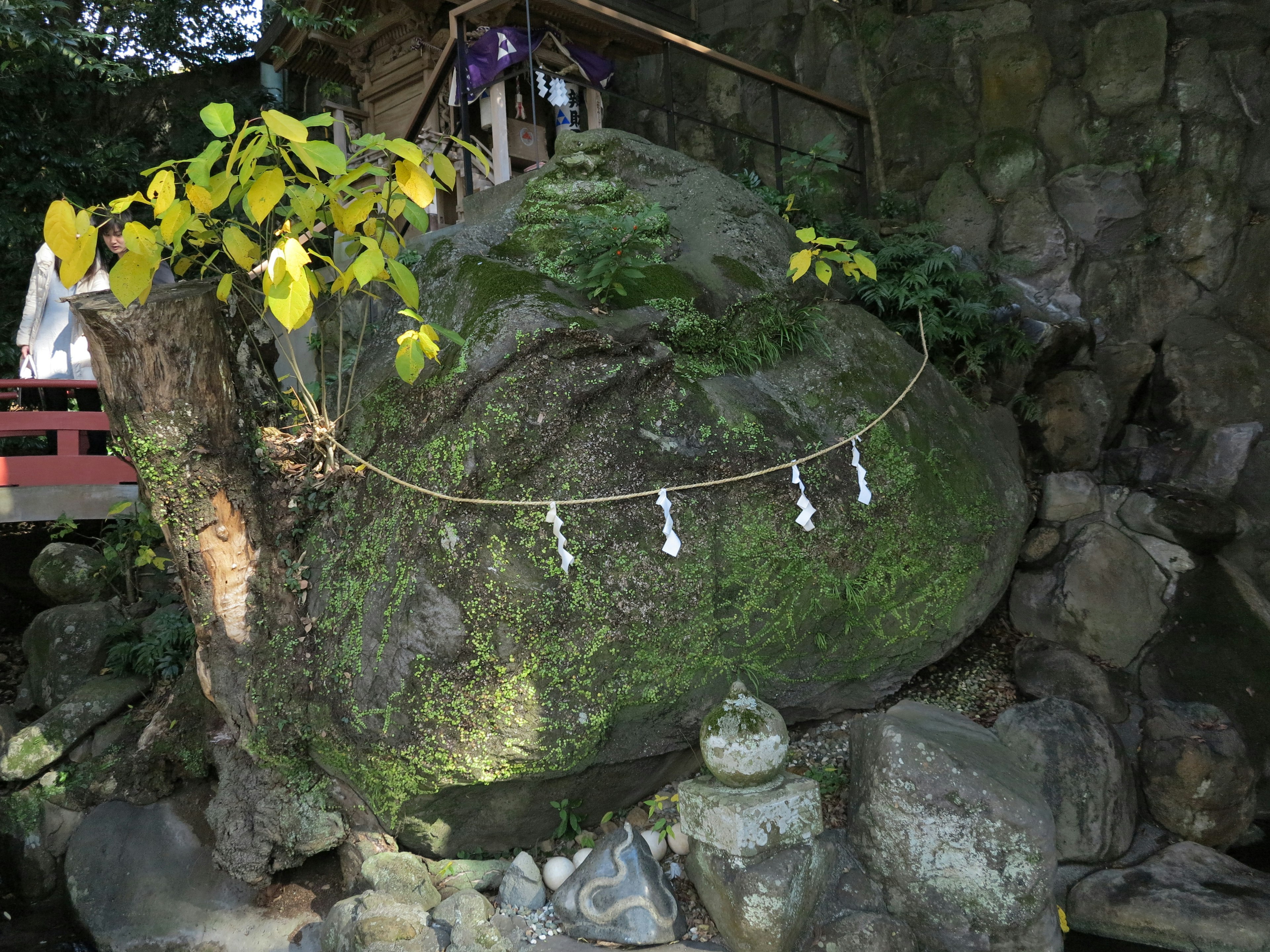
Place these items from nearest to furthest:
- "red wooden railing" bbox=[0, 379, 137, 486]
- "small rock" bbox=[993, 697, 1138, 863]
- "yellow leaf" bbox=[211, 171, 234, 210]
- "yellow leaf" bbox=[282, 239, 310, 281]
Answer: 1. "yellow leaf" bbox=[282, 239, 310, 281]
2. "yellow leaf" bbox=[211, 171, 234, 210]
3. "small rock" bbox=[993, 697, 1138, 863]
4. "red wooden railing" bbox=[0, 379, 137, 486]

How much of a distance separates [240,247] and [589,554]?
192 cm

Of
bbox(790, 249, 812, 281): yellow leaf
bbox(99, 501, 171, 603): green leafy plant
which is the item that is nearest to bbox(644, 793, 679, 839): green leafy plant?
bbox(790, 249, 812, 281): yellow leaf

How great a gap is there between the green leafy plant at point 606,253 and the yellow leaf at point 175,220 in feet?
5.69

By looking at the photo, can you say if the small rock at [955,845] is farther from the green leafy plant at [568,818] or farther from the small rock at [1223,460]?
the small rock at [1223,460]

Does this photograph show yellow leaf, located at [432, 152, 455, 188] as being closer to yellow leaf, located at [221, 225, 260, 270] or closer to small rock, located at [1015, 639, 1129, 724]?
yellow leaf, located at [221, 225, 260, 270]

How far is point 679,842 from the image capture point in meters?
→ 3.93

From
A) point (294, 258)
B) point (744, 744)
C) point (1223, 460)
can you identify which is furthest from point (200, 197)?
point (1223, 460)

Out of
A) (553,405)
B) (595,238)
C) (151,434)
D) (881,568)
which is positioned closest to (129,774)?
(151,434)

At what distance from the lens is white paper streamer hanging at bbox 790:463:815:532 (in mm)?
3928

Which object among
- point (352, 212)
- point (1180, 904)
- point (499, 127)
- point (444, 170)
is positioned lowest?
point (1180, 904)

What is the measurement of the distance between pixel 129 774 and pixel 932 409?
484cm

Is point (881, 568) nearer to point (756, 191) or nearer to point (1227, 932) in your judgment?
point (1227, 932)

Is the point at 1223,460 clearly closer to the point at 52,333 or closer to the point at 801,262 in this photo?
the point at 801,262

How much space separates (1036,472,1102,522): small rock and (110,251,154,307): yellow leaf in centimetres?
500
